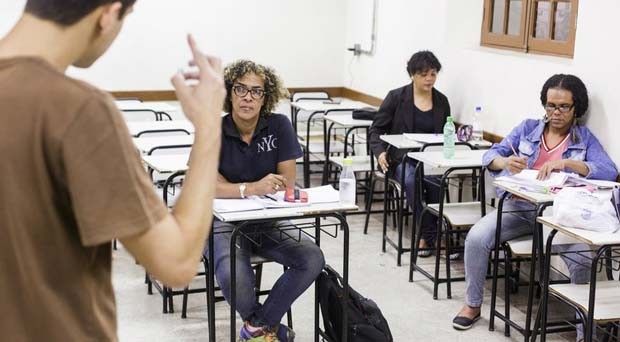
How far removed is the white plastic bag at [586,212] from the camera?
295 centimetres

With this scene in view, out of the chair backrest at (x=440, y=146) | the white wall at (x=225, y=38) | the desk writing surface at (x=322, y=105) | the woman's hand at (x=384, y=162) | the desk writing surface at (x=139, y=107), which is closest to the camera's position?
the chair backrest at (x=440, y=146)

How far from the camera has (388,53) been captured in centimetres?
621

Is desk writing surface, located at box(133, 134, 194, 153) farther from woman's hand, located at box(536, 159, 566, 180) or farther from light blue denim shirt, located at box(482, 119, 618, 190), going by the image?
woman's hand, located at box(536, 159, 566, 180)

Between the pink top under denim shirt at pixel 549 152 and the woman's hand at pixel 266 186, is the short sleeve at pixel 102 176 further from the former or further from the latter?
the pink top under denim shirt at pixel 549 152

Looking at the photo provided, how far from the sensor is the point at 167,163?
383 cm

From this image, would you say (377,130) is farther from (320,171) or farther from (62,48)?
(62,48)

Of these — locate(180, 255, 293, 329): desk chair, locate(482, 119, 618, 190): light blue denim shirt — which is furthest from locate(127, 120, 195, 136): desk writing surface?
locate(482, 119, 618, 190): light blue denim shirt

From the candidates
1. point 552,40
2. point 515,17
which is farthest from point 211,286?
point 515,17

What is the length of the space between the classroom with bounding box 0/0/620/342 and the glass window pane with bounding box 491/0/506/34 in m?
0.01

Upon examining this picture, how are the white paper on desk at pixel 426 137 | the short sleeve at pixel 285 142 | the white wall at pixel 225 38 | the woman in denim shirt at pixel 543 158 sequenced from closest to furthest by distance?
the short sleeve at pixel 285 142
the woman in denim shirt at pixel 543 158
the white paper on desk at pixel 426 137
the white wall at pixel 225 38

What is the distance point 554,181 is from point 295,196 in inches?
48.6

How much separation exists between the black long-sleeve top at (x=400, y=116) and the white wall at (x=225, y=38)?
7.26 feet

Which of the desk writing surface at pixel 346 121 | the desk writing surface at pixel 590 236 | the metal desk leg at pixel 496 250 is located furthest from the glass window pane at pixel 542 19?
the desk writing surface at pixel 590 236

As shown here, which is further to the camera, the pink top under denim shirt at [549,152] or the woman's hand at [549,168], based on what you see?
the pink top under denim shirt at [549,152]
